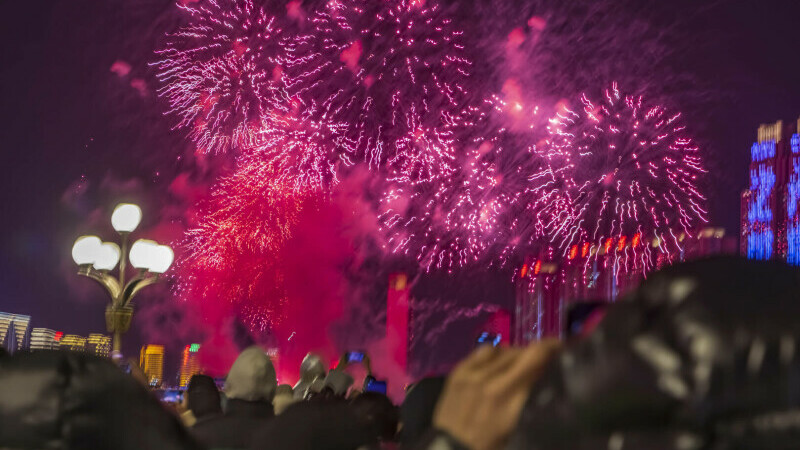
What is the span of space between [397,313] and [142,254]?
30784mm

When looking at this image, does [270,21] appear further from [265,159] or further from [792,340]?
[792,340]

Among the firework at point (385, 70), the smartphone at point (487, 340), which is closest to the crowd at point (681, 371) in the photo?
the smartphone at point (487, 340)

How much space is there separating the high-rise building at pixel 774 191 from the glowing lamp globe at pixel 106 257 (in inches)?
1864

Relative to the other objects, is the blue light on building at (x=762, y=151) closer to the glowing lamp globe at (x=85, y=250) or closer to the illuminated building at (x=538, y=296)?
the illuminated building at (x=538, y=296)

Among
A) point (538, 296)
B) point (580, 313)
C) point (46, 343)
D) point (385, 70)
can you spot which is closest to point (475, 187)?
point (385, 70)

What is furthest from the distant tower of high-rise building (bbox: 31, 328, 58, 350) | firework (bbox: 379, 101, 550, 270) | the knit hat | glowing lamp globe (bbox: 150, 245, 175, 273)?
the knit hat

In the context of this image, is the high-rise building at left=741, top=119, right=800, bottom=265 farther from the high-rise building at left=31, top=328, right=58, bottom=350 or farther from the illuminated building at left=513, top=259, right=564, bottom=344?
the high-rise building at left=31, top=328, right=58, bottom=350

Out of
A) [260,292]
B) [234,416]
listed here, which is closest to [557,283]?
[260,292]

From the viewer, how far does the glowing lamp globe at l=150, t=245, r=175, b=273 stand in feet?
37.2

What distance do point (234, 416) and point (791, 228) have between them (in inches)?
2160

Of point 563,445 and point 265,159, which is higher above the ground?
point 265,159

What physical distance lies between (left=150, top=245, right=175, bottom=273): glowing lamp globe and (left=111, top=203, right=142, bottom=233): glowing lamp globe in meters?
0.46

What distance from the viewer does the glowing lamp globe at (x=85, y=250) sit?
10984 millimetres

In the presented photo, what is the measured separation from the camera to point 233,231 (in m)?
21.5
